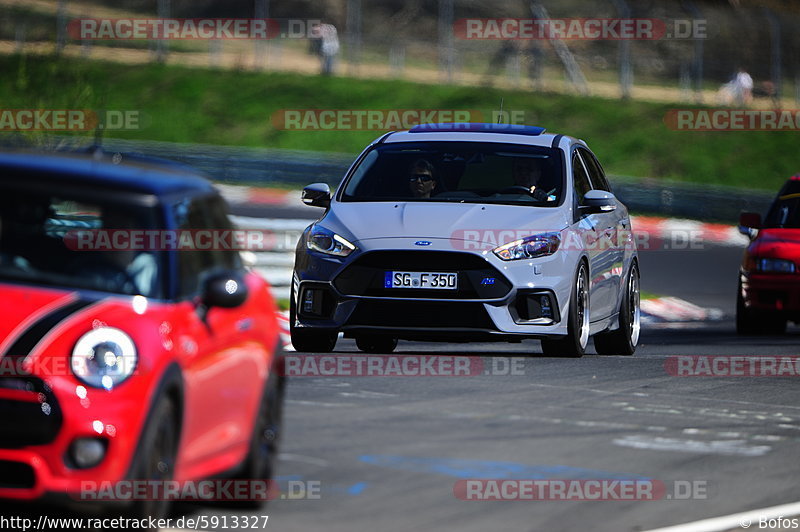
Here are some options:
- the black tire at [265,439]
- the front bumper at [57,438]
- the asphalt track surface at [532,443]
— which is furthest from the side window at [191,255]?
the asphalt track surface at [532,443]

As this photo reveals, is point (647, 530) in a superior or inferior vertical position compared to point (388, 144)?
inferior

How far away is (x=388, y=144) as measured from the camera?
13.5m

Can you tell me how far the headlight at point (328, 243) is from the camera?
40.1 ft

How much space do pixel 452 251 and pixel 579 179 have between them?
1996 mm

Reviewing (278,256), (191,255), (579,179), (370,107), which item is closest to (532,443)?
(191,255)

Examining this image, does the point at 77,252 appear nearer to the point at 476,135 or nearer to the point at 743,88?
the point at 476,135

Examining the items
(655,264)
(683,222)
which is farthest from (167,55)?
(655,264)

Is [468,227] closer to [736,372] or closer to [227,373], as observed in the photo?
[736,372]

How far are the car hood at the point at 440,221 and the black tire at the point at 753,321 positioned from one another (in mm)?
5677

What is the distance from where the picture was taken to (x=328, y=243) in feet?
40.4

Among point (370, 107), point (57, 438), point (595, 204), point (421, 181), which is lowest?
point (57, 438)

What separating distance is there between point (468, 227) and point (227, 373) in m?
5.40

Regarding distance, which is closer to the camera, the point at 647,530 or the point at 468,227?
the point at 647,530

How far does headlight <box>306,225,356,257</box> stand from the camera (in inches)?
481
